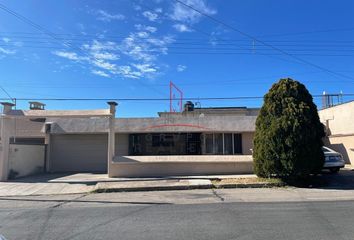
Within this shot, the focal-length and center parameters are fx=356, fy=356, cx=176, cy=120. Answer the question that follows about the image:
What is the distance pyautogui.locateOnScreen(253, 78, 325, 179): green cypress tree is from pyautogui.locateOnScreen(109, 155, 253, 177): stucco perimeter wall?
135 inches

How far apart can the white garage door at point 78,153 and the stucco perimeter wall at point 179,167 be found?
17.5 ft

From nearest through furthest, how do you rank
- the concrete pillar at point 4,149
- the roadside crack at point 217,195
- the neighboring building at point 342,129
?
1. the roadside crack at point 217,195
2. the concrete pillar at point 4,149
3. the neighboring building at point 342,129

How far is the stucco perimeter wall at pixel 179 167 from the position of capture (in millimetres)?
18938

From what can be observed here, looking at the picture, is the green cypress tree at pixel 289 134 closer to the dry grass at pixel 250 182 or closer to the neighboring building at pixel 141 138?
the dry grass at pixel 250 182

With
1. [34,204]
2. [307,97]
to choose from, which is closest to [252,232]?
[34,204]

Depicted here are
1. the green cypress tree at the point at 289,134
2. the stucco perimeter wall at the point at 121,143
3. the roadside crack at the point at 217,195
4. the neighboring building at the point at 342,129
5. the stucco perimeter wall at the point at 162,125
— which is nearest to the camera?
the roadside crack at the point at 217,195

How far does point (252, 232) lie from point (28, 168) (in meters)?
18.1

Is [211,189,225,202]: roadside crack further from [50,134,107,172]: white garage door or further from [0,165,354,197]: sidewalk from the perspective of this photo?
[50,134,107,172]: white garage door

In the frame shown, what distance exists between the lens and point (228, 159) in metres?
19.2

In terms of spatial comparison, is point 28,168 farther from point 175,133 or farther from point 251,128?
point 251,128

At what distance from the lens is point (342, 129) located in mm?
24781

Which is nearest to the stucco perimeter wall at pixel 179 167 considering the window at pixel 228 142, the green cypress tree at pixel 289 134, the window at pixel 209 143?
the green cypress tree at pixel 289 134

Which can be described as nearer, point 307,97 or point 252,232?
point 252,232

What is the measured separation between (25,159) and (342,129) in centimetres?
2094
